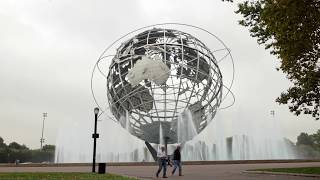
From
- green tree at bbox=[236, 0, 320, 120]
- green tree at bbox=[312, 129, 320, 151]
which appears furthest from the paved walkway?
green tree at bbox=[312, 129, 320, 151]

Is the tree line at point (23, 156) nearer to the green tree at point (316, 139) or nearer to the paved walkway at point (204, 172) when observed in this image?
the paved walkway at point (204, 172)

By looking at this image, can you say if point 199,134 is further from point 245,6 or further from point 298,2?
point 298,2

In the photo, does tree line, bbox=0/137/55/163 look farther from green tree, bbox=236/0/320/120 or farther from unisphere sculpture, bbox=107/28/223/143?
green tree, bbox=236/0/320/120

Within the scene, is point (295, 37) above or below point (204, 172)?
above

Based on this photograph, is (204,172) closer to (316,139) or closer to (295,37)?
(295,37)

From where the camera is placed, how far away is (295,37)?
14477 millimetres

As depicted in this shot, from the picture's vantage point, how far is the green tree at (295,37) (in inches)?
544

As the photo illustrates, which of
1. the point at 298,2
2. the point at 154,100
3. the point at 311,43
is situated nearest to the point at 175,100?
the point at 154,100

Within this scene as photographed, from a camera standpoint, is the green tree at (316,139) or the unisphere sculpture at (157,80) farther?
the green tree at (316,139)

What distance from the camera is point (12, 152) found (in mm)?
76375

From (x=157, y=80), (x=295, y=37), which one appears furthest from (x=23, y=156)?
(x=295, y=37)

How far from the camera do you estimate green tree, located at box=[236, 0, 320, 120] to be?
1381cm

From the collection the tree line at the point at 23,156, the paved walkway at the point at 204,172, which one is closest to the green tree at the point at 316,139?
the tree line at the point at 23,156

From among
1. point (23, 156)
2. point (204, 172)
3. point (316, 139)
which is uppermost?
point (316, 139)
